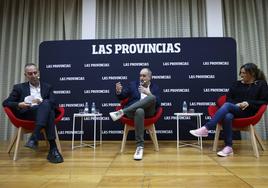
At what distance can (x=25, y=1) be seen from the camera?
509cm

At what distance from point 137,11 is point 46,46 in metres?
1.85

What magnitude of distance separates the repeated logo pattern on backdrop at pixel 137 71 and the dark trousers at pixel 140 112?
48.4 inches

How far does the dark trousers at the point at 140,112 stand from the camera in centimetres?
301

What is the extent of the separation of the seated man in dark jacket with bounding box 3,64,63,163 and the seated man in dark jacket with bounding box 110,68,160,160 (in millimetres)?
736

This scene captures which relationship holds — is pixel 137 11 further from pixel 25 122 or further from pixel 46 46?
pixel 25 122

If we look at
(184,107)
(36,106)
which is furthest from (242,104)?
(36,106)

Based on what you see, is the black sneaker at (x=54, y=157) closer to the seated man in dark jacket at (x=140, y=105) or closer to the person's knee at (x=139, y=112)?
the seated man in dark jacket at (x=140, y=105)

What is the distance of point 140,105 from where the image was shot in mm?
3098

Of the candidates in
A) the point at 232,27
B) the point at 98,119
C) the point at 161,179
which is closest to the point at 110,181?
the point at 161,179

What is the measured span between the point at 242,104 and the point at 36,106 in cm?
242

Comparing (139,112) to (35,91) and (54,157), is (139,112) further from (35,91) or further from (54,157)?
(35,91)

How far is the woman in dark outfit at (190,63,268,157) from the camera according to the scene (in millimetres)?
2996

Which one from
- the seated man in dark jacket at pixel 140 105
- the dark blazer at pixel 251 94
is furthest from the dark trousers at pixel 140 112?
the dark blazer at pixel 251 94

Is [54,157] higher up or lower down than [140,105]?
lower down
